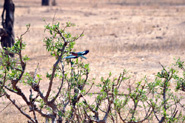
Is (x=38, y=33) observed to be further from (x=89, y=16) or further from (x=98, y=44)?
(x=89, y=16)

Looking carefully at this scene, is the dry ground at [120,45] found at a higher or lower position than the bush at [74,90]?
higher

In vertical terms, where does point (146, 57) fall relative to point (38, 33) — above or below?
below

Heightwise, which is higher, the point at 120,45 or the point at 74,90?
the point at 120,45

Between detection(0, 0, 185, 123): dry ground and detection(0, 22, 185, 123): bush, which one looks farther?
detection(0, 0, 185, 123): dry ground

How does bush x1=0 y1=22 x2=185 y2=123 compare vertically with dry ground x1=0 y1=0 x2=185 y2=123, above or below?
below

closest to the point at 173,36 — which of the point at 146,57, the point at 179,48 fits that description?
the point at 179,48

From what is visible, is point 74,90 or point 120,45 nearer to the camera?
point 74,90

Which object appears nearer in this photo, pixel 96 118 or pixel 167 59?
pixel 96 118

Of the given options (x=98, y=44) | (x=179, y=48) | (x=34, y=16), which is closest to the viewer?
(x=179, y=48)

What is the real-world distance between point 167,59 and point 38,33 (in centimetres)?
736

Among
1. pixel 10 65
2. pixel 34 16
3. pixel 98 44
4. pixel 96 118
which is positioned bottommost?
pixel 96 118

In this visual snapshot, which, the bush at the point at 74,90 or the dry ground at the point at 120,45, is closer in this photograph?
the bush at the point at 74,90

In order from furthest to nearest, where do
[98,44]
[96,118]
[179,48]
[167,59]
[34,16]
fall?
[34,16]
[98,44]
[179,48]
[167,59]
[96,118]

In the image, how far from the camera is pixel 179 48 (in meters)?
12.5
